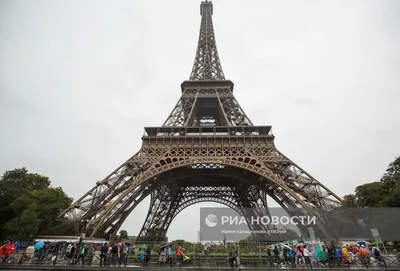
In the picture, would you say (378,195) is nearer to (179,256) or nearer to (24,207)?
(179,256)

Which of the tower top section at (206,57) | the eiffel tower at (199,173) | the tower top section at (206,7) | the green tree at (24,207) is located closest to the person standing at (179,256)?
the eiffel tower at (199,173)

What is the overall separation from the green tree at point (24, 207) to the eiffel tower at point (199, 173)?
297cm

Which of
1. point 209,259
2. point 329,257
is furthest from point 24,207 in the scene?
point 329,257

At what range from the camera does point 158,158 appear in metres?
20.5

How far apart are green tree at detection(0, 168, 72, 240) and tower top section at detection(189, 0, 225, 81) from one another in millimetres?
21683

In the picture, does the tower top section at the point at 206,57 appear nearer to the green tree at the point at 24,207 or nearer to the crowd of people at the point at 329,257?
the green tree at the point at 24,207

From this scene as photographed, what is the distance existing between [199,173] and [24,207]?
16.6 metres

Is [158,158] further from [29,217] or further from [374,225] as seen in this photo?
[374,225]

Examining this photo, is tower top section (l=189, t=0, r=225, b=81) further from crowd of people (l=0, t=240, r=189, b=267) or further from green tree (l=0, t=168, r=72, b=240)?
crowd of people (l=0, t=240, r=189, b=267)

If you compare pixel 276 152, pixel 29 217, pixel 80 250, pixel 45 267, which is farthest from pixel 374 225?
pixel 29 217

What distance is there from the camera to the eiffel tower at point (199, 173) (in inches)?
690

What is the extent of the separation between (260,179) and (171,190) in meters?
12.7

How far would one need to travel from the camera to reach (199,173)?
976 inches

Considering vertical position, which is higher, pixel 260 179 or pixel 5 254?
pixel 260 179
